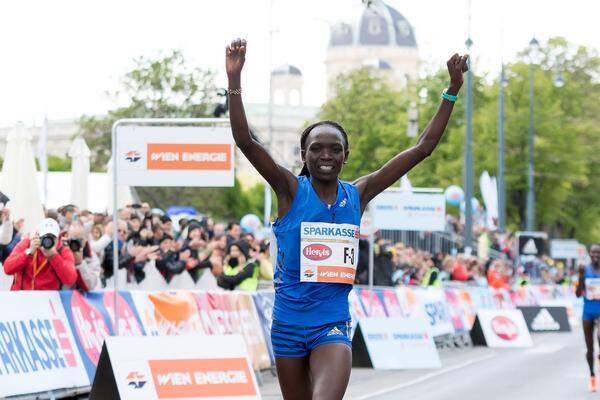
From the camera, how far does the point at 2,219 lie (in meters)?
15.0

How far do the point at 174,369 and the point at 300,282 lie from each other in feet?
17.0

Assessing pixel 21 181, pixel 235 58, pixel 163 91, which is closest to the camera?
pixel 235 58

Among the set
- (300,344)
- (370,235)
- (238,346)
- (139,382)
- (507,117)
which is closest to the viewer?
(300,344)

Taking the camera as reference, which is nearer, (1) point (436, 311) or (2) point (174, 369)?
(2) point (174, 369)

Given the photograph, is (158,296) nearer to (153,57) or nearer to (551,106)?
(153,57)

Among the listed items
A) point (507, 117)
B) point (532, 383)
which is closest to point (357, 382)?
point (532, 383)

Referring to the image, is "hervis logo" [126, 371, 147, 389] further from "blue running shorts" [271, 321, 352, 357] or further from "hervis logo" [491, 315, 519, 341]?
"hervis logo" [491, 315, 519, 341]

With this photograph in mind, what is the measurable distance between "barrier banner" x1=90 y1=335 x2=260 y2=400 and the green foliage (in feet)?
184

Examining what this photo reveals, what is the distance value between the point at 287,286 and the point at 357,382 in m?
10.7

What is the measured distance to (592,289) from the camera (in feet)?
58.4

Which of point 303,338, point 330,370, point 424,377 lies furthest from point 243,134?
point 424,377

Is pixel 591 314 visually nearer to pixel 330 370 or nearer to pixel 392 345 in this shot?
pixel 392 345

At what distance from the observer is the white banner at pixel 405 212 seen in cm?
2788

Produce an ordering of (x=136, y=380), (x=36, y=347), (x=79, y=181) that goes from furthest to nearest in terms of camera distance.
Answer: (x=79, y=181)
(x=36, y=347)
(x=136, y=380)
